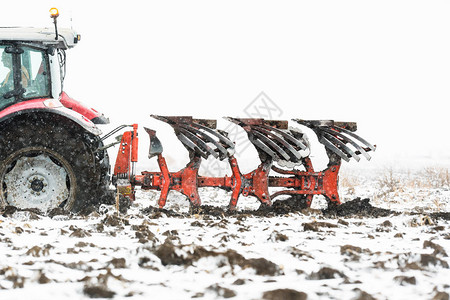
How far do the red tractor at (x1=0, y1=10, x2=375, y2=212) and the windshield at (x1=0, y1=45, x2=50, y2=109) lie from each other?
0.04ft

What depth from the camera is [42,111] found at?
18.7ft

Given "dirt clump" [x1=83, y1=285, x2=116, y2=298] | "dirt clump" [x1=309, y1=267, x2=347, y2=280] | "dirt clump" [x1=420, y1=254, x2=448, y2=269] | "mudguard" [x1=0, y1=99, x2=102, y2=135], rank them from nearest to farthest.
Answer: "dirt clump" [x1=83, y1=285, x2=116, y2=298] → "dirt clump" [x1=309, y1=267, x2=347, y2=280] → "dirt clump" [x1=420, y1=254, x2=448, y2=269] → "mudguard" [x1=0, y1=99, x2=102, y2=135]

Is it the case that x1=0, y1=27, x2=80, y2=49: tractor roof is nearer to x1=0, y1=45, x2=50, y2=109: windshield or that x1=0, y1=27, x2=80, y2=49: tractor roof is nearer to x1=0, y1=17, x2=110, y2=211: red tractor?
x1=0, y1=17, x2=110, y2=211: red tractor

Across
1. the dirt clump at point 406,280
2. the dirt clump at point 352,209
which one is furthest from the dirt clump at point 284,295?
the dirt clump at point 352,209

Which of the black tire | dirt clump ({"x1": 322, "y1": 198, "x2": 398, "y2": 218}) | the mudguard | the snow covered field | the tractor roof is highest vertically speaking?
the tractor roof

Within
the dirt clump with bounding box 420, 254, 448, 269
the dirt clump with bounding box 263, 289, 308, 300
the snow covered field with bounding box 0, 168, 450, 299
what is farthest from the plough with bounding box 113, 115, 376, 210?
the dirt clump with bounding box 263, 289, 308, 300

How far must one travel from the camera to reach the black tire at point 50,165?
18.7ft

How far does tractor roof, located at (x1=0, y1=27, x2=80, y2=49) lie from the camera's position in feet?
19.3

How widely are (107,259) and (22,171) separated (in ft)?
10.3

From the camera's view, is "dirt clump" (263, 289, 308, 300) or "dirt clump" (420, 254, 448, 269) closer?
"dirt clump" (263, 289, 308, 300)

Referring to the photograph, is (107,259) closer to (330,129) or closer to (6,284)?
(6,284)

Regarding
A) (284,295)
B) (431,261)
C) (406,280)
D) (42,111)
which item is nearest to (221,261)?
(284,295)

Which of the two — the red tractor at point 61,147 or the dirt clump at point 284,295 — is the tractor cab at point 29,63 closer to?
the red tractor at point 61,147

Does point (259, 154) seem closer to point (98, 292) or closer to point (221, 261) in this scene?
point (221, 261)
